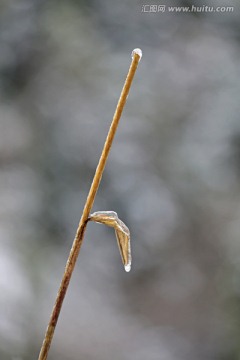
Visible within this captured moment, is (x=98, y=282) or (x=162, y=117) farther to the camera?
(x=162, y=117)

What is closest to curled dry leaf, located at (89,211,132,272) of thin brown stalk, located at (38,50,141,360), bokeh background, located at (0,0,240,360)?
thin brown stalk, located at (38,50,141,360)

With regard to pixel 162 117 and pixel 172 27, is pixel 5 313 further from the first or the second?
pixel 172 27

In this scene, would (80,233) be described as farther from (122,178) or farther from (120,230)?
(122,178)

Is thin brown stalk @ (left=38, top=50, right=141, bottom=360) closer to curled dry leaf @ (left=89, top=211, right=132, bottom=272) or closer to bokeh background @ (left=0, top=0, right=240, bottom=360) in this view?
curled dry leaf @ (left=89, top=211, right=132, bottom=272)

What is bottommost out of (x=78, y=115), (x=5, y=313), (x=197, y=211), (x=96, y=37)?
(x=5, y=313)

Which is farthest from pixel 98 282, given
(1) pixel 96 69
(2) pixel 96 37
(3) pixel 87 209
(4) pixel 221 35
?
(3) pixel 87 209

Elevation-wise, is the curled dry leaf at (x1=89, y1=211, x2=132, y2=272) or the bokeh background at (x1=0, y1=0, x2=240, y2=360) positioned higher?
the bokeh background at (x1=0, y1=0, x2=240, y2=360)

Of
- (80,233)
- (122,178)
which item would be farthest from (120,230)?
(122,178)

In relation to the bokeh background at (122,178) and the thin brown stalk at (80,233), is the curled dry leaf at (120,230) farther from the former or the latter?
the bokeh background at (122,178)

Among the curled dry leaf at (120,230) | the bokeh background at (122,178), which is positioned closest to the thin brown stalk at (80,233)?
the curled dry leaf at (120,230)
